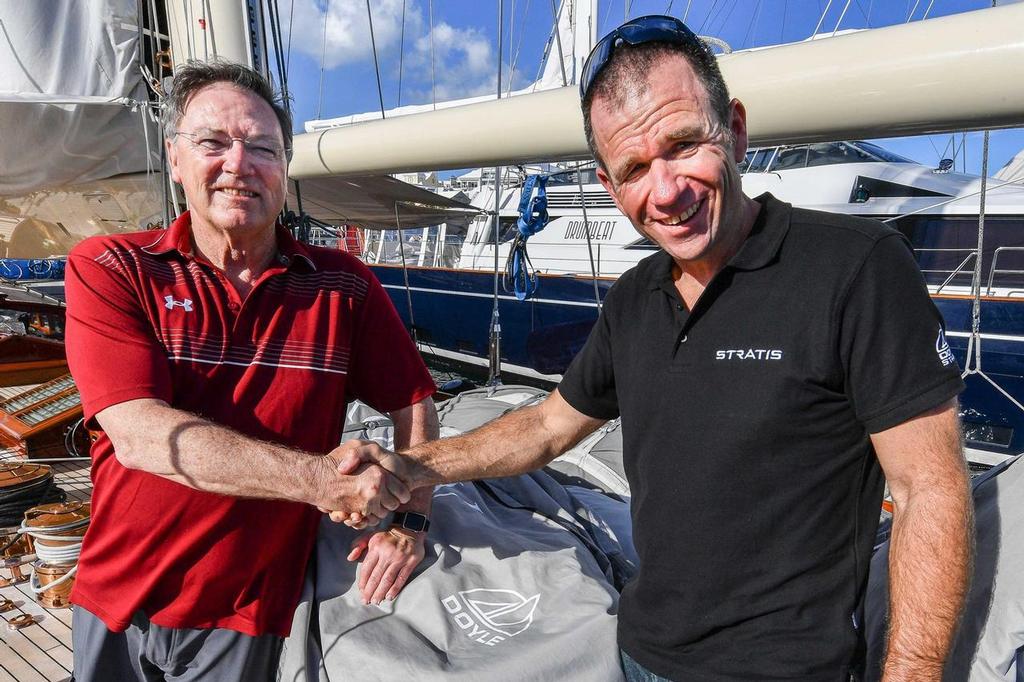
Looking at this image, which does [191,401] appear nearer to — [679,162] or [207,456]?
[207,456]

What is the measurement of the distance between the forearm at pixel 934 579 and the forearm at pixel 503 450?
80cm

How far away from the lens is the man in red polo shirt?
1558 millimetres

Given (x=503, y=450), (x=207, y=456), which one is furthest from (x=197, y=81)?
(x=503, y=450)

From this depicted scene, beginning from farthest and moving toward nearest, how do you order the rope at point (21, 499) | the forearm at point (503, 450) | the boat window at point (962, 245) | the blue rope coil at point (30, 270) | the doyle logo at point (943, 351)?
the blue rope coil at point (30, 270) < the boat window at point (962, 245) < the rope at point (21, 499) < the forearm at point (503, 450) < the doyle logo at point (943, 351)

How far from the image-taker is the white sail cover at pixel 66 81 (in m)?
3.70

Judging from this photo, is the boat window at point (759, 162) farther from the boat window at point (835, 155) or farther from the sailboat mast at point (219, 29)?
the sailboat mast at point (219, 29)

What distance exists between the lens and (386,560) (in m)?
1.71

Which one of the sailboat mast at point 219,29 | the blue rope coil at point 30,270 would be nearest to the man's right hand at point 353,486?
the sailboat mast at point 219,29

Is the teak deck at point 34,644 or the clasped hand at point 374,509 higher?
the clasped hand at point 374,509

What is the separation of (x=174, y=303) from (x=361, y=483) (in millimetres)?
656

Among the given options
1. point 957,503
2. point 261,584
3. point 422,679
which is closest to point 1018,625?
point 957,503

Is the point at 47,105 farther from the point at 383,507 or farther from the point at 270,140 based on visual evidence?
the point at 383,507

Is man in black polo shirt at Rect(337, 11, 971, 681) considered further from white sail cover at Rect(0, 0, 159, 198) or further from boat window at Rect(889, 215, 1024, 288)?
boat window at Rect(889, 215, 1024, 288)

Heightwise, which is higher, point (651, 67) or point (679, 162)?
point (651, 67)
